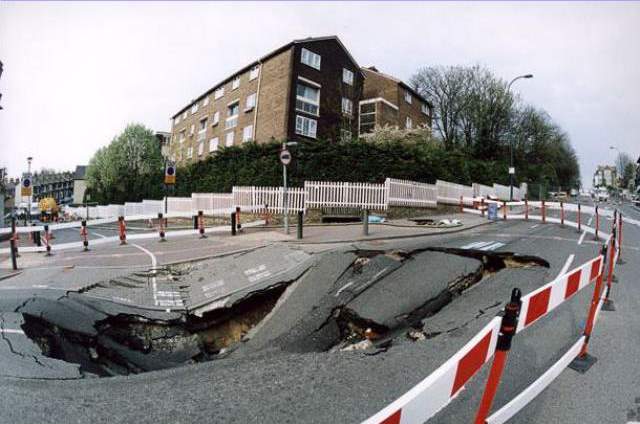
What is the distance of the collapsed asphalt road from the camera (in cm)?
300

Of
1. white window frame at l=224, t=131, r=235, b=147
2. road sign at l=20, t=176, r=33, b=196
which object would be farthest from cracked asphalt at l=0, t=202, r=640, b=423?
white window frame at l=224, t=131, r=235, b=147

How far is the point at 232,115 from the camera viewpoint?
3388 centimetres

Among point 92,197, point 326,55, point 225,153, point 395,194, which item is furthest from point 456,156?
point 92,197

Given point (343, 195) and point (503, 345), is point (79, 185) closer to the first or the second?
point (343, 195)

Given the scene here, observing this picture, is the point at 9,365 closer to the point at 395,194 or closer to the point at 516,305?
the point at 516,305

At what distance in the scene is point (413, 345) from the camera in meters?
3.97

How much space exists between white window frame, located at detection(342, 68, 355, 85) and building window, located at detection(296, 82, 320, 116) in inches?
138

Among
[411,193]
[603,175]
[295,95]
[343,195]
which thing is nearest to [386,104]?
[295,95]

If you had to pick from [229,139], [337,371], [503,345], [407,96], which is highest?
[407,96]

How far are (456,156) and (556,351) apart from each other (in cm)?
2373

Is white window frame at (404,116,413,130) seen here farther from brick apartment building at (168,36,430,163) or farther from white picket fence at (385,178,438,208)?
white picket fence at (385,178,438,208)

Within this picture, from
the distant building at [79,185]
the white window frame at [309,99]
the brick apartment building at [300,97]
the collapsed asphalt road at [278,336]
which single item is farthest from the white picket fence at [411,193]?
the distant building at [79,185]

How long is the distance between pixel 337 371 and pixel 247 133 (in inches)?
1161

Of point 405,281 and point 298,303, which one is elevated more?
point 405,281
